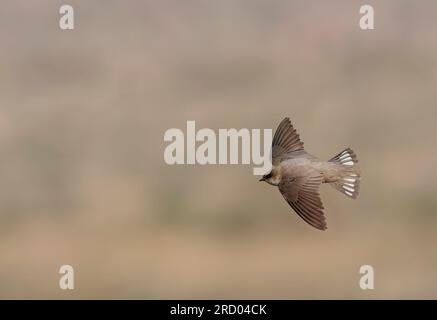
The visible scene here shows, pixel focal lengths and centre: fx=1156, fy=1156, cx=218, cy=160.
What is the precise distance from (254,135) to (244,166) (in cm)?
656

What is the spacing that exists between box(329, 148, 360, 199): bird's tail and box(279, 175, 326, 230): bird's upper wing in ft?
0.62

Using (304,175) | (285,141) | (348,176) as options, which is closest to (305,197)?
(304,175)

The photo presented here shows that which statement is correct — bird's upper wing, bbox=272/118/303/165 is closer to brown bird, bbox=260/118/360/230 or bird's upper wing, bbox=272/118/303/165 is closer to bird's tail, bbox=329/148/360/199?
brown bird, bbox=260/118/360/230

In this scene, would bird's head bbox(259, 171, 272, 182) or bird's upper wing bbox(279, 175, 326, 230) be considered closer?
bird's upper wing bbox(279, 175, 326, 230)

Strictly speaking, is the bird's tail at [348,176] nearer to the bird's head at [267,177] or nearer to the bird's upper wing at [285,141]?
the bird's upper wing at [285,141]

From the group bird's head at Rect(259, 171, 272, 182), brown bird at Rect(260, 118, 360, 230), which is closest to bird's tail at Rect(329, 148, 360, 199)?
brown bird at Rect(260, 118, 360, 230)

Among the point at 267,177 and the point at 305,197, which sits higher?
the point at 267,177

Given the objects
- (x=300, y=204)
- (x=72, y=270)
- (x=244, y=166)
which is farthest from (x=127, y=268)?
(x=300, y=204)

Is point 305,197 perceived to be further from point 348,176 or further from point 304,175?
point 348,176

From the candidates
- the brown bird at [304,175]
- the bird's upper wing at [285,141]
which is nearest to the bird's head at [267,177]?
the brown bird at [304,175]

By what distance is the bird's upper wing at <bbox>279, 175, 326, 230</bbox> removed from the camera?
6922 millimetres

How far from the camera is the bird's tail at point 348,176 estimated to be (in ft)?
24.3

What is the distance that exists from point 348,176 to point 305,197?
571 mm

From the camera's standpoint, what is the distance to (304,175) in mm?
7289
